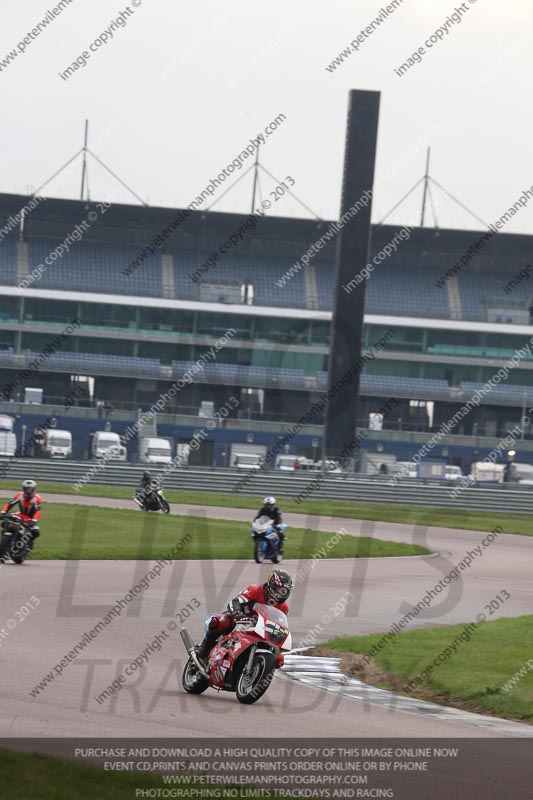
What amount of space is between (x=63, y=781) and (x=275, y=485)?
158 feet

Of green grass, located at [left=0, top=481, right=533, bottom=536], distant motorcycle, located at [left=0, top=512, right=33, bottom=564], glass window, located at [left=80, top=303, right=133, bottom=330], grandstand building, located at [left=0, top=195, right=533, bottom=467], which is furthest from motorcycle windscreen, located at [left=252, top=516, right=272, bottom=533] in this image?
glass window, located at [left=80, top=303, right=133, bottom=330]

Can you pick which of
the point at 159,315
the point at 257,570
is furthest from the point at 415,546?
the point at 159,315

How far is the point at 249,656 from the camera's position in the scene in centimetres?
1109

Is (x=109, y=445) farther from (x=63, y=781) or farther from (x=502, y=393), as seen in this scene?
(x=63, y=781)

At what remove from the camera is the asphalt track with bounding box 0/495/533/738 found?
1004 centimetres

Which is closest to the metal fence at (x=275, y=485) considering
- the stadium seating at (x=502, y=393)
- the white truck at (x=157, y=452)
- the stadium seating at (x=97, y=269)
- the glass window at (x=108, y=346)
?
the white truck at (x=157, y=452)

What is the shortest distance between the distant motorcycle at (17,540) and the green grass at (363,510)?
2287 cm

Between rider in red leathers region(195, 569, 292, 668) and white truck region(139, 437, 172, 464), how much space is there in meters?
53.6

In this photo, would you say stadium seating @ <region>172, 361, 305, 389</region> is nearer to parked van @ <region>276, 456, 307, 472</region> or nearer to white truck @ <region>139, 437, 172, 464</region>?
white truck @ <region>139, 437, 172, 464</region>

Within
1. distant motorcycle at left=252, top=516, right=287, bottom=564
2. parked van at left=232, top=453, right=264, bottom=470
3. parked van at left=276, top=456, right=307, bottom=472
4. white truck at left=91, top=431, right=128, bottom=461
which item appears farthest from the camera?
parked van at left=232, top=453, right=264, bottom=470

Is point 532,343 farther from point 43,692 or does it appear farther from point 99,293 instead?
point 43,692

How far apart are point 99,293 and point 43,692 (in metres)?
71.7

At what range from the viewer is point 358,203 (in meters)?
60.6

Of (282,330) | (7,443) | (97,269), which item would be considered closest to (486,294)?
(282,330)
